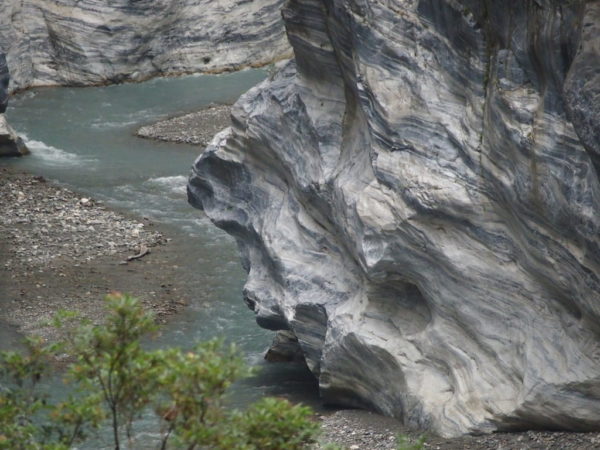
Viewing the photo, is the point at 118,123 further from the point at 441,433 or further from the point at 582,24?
the point at 582,24

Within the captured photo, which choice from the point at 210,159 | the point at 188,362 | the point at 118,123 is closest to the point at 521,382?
the point at 188,362

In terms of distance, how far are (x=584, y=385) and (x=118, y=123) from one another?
1197 inches

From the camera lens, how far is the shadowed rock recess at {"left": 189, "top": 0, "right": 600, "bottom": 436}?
1191 centimetres

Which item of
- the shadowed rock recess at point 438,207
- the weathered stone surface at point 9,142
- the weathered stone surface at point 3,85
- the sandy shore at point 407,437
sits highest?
the shadowed rock recess at point 438,207

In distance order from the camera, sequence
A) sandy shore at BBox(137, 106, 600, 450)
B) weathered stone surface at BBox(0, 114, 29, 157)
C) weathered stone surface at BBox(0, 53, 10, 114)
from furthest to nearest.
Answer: weathered stone surface at BBox(0, 53, 10, 114) < weathered stone surface at BBox(0, 114, 29, 157) < sandy shore at BBox(137, 106, 600, 450)

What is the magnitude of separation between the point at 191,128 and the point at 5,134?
23.1ft

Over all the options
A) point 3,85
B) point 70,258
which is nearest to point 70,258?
point 70,258

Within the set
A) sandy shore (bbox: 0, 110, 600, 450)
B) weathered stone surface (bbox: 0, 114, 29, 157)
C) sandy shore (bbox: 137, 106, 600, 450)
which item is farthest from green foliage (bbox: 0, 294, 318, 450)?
weathered stone surface (bbox: 0, 114, 29, 157)

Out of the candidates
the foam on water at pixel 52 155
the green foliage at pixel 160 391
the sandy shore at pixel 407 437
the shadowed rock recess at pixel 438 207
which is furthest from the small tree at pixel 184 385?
the foam on water at pixel 52 155

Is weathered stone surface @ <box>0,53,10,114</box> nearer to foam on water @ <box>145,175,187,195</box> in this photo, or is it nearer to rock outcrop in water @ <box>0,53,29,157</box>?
rock outcrop in water @ <box>0,53,29,157</box>

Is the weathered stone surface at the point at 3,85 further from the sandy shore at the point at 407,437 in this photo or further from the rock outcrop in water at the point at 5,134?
the sandy shore at the point at 407,437

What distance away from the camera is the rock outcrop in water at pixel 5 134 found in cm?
3519

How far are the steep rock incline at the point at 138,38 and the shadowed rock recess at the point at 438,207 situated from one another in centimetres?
2954

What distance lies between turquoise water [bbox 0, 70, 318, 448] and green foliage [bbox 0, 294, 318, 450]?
8.04 m
